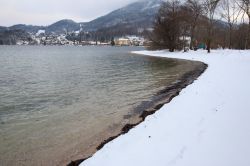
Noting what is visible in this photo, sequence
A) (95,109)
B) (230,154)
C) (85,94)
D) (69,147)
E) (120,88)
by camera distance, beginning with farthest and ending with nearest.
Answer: (120,88), (85,94), (95,109), (69,147), (230,154)

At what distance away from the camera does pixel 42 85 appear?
24.2m

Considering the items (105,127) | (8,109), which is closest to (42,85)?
(8,109)

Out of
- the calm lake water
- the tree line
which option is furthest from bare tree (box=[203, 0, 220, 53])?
the calm lake water

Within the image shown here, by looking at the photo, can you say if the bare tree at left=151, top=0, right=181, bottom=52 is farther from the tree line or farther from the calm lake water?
the calm lake water

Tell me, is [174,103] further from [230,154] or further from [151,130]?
[230,154]

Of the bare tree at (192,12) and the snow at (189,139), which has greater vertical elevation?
the bare tree at (192,12)

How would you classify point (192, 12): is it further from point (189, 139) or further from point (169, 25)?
point (189, 139)

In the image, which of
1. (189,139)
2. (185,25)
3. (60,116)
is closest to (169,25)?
(185,25)

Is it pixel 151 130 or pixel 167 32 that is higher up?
pixel 167 32

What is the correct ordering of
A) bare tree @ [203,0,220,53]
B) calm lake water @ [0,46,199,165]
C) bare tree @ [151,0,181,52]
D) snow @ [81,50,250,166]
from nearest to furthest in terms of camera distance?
snow @ [81,50,250,166] < calm lake water @ [0,46,199,165] < bare tree @ [203,0,220,53] < bare tree @ [151,0,181,52]

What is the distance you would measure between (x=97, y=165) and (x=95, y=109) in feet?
25.2

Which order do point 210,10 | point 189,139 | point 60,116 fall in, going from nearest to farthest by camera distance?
point 189,139 < point 60,116 < point 210,10

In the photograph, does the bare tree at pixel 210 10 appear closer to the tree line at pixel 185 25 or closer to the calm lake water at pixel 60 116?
the tree line at pixel 185 25

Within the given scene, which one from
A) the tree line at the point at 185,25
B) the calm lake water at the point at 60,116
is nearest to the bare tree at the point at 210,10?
the tree line at the point at 185,25
